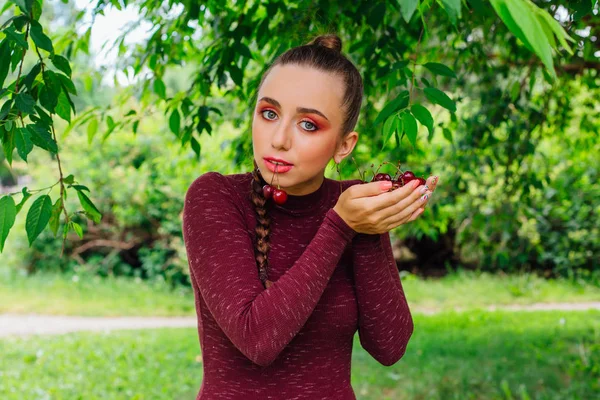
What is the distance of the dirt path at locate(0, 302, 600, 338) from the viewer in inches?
327

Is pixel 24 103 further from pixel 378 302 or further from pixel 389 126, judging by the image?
pixel 378 302

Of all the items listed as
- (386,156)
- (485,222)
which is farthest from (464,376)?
(386,156)

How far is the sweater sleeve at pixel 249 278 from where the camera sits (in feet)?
4.70

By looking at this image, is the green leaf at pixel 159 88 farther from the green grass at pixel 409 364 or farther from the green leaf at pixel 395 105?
the green grass at pixel 409 364

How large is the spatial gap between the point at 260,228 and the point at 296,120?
30 centimetres

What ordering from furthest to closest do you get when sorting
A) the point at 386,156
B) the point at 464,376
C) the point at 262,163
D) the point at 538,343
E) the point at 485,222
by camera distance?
the point at 538,343, the point at 464,376, the point at 485,222, the point at 386,156, the point at 262,163

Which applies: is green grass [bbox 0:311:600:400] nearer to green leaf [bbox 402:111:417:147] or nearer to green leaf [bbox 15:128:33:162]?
green leaf [bbox 402:111:417:147]

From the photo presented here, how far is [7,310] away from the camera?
932cm

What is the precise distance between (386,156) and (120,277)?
743 centimetres

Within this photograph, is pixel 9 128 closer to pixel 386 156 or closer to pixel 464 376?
pixel 386 156

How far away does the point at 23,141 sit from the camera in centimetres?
149

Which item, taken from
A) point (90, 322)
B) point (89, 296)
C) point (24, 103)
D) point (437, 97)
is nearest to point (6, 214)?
point (24, 103)

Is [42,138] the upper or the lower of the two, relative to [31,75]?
lower

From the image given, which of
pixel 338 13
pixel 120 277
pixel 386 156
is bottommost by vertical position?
pixel 120 277
